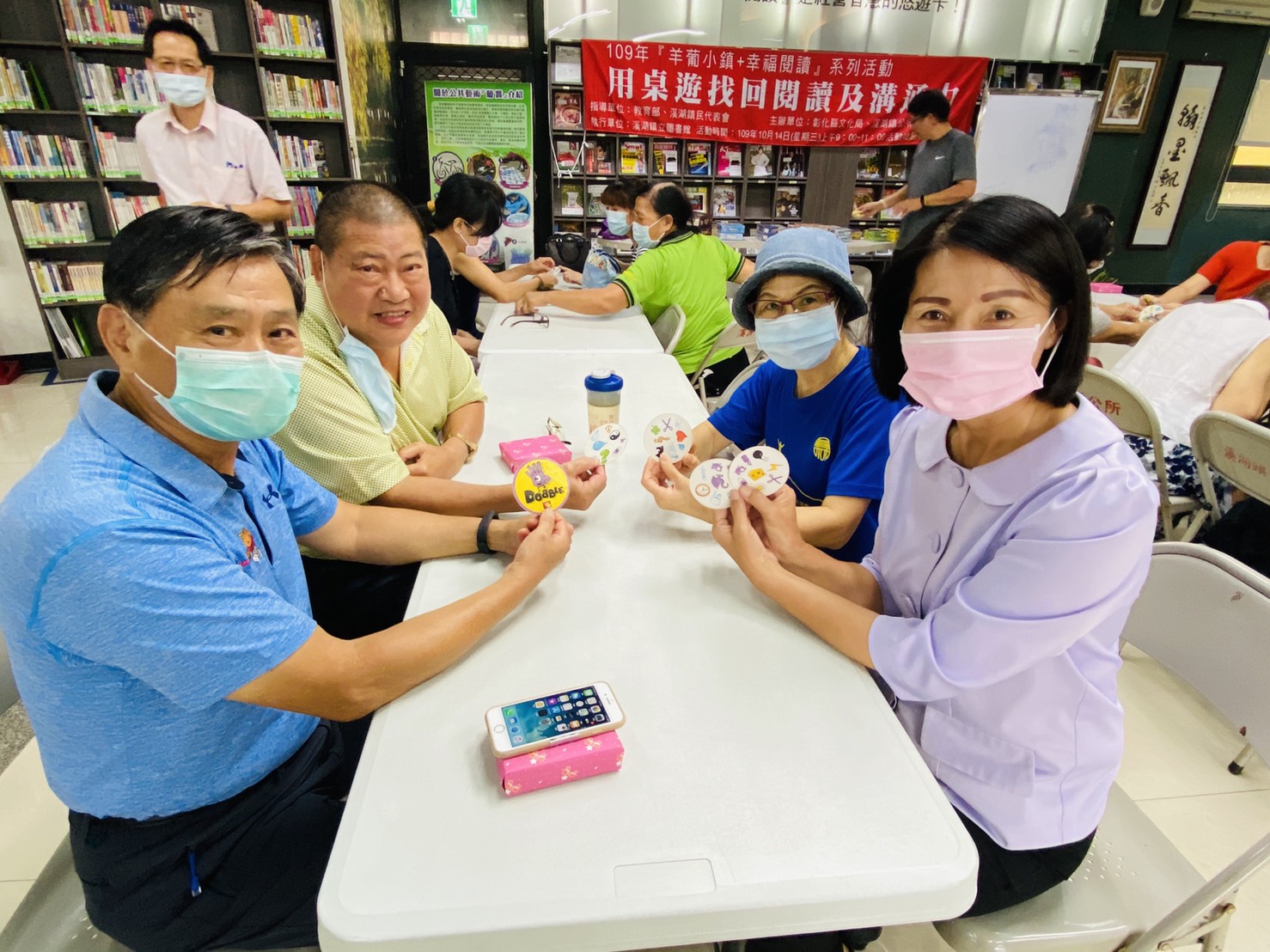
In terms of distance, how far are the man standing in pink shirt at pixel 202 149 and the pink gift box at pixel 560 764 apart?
384cm

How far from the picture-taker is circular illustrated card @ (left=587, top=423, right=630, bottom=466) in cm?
163

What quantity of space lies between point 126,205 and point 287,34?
1.57 meters

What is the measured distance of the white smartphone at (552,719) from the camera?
0.86 meters

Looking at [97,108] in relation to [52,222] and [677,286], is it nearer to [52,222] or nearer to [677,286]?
[52,222]

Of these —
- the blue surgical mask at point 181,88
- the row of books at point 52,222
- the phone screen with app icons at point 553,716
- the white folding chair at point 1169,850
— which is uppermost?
the blue surgical mask at point 181,88

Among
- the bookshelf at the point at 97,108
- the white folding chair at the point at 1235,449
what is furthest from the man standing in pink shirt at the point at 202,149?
the white folding chair at the point at 1235,449

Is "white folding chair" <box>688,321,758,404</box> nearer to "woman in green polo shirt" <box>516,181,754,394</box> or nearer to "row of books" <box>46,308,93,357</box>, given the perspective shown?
"woman in green polo shirt" <box>516,181,754,394</box>

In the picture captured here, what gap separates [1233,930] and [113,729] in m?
2.28

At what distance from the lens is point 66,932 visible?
1025 mm

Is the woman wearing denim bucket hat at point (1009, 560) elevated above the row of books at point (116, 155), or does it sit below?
below

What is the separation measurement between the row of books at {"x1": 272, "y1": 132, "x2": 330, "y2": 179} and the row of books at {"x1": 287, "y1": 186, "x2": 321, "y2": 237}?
0.40 ft

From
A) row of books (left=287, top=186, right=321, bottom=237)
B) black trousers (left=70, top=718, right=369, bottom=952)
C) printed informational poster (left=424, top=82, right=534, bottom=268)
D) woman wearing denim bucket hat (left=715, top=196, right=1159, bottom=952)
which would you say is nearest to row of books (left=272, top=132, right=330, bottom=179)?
row of books (left=287, top=186, right=321, bottom=237)

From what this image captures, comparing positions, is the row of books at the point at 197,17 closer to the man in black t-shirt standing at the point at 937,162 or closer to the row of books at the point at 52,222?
the row of books at the point at 52,222

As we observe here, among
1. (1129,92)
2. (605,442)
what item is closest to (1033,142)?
(1129,92)
